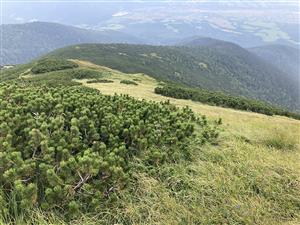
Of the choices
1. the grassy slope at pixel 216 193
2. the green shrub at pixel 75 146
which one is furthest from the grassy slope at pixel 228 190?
the green shrub at pixel 75 146

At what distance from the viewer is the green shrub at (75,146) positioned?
6504 millimetres

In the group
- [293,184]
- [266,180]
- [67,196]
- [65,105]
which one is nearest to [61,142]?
[67,196]

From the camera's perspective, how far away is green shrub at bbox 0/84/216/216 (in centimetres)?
650

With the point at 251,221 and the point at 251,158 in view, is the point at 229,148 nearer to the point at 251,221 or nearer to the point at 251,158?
the point at 251,158

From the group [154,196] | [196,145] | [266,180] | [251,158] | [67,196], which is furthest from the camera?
[196,145]

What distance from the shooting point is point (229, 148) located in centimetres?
991

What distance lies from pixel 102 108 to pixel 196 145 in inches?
101

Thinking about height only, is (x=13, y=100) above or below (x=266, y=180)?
above

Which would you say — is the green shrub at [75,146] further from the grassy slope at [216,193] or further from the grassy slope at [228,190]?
the grassy slope at [228,190]

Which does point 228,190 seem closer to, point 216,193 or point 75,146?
point 216,193

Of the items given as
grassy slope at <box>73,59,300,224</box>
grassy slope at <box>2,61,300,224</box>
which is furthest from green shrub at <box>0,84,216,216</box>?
grassy slope at <box>73,59,300,224</box>

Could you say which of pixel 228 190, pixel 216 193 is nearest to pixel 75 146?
pixel 216 193

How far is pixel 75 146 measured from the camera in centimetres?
785

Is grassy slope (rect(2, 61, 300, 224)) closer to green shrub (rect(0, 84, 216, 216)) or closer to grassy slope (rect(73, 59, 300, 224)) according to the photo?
grassy slope (rect(73, 59, 300, 224))
